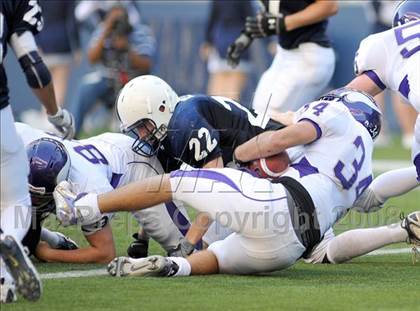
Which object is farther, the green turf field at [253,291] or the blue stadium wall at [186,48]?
the blue stadium wall at [186,48]

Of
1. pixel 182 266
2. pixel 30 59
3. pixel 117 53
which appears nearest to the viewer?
→ pixel 182 266

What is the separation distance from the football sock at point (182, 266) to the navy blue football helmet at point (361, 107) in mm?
1110

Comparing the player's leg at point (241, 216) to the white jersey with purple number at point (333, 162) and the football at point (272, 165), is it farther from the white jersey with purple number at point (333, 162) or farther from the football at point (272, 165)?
the football at point (272, 165)

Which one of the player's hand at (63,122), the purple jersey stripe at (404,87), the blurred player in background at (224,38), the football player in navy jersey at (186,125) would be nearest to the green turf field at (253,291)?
the football player in navy jersey at (186,125)

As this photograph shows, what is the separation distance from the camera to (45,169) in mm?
5754

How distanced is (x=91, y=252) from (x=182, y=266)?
25.9 inches

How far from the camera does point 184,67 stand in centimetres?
1630

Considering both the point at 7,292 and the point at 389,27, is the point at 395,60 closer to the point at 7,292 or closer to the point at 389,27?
the point at 7,292

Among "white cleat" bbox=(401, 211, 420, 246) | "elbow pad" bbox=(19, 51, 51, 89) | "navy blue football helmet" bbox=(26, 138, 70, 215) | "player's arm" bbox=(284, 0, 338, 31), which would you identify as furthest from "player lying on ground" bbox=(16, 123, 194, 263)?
"player's arm" bbox=(284, 0, 338, 31)

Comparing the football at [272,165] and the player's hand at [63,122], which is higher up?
the football at [272,165]

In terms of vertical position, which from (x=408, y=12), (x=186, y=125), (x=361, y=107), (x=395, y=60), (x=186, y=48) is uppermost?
(x=408, y=12)

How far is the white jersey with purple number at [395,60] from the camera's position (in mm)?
6367

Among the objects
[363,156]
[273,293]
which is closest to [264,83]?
[363,156]

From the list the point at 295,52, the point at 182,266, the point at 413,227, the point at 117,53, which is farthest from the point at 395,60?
the point at 117,53
